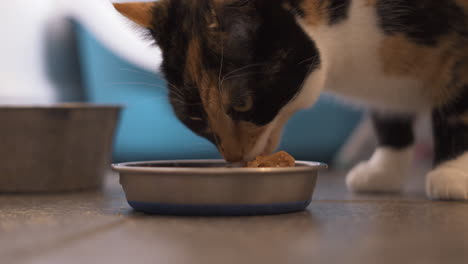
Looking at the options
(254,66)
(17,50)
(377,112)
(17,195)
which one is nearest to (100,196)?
(17,195)

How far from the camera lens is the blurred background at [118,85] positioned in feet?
8.14

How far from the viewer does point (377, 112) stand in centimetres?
166

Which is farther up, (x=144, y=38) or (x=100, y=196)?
(x=144, y=38)

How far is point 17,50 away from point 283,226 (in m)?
1.96

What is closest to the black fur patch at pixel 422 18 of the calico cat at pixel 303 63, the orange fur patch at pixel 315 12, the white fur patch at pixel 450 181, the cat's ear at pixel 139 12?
the calico cat at pixel 303 63

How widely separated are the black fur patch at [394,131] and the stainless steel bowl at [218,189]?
642mm

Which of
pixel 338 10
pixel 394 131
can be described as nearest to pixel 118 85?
pixel 394 131

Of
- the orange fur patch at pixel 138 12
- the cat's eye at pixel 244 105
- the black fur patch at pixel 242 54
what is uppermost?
the orange fur patch at pixel 138 12

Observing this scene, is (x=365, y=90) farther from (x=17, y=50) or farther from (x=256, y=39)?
(x=17, y=50)

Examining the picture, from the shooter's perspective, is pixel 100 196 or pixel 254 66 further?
pixel 100 196

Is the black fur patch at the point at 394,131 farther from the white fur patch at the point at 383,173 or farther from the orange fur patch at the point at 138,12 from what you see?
the orange fur patch at the point at 138,12

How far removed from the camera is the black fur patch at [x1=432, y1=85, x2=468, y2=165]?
1312 mm

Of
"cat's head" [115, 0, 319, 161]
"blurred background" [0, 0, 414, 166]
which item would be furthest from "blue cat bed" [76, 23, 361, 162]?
"cat's head" [115, 0, 319, 161]

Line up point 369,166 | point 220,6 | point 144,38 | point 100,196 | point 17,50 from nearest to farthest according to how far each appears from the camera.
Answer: point 220,6
point 144,38
point 100,196
point 369,166
point 17,50
